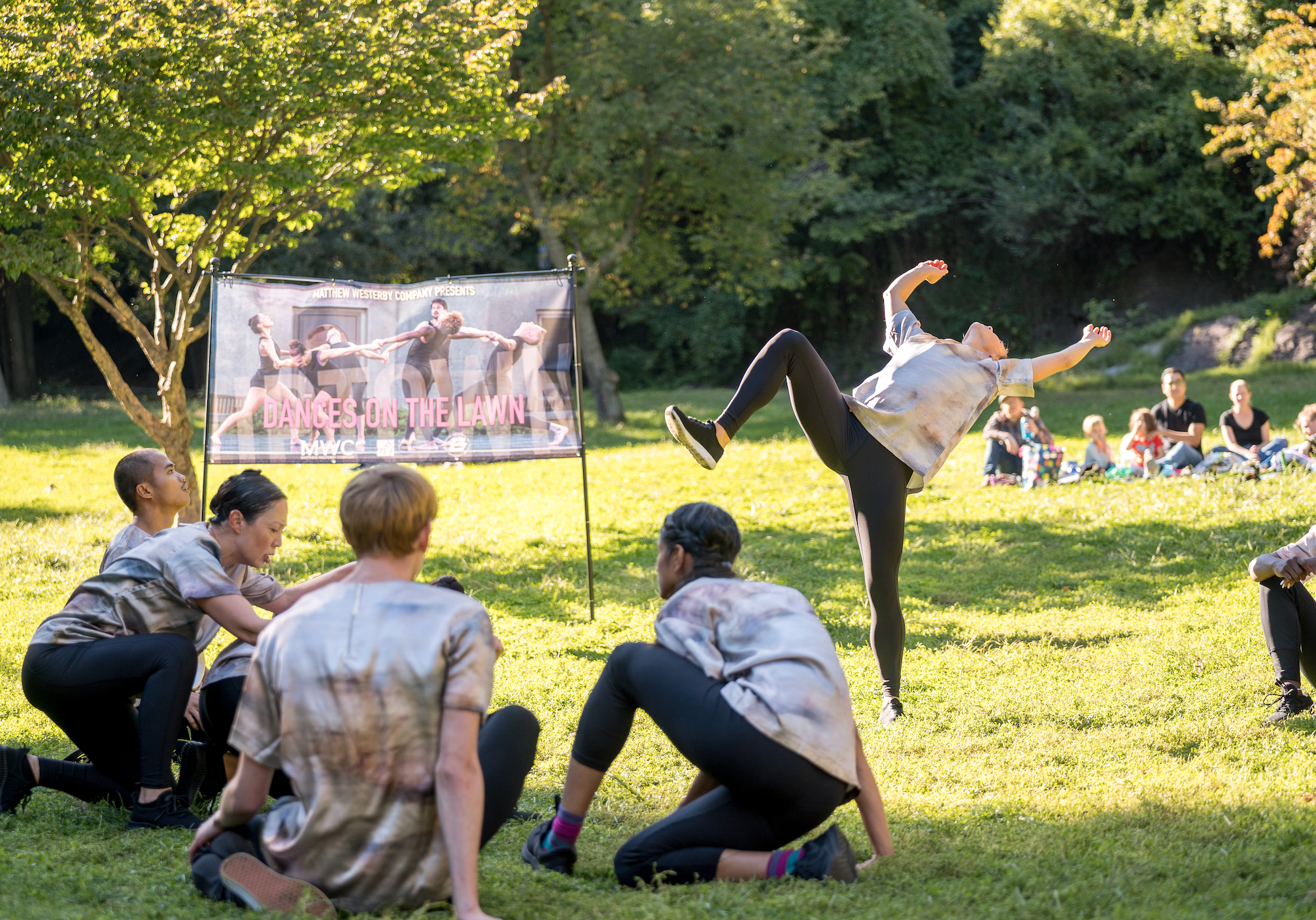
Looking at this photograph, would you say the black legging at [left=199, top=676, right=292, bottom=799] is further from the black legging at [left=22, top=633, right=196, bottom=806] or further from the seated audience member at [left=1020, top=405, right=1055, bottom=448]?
the seated audience member at [left=1020, top=405, right=1055, bottom=448]

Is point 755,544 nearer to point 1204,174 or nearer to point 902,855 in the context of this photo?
point 902,855

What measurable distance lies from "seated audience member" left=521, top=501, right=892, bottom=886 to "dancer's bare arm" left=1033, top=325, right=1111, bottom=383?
8.17 ft

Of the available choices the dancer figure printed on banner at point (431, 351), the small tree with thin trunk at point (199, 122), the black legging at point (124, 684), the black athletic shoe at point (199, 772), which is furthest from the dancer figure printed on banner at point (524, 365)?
the black legging at point (124, 684)

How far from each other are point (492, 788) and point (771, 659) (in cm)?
86

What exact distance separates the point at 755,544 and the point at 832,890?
6.84 metres

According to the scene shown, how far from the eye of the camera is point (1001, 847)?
3705mm

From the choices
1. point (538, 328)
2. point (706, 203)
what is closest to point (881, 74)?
point (706, 203)

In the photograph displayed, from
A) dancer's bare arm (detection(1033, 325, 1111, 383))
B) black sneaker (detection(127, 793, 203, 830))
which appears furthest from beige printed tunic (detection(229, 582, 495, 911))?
dancer's bare arm (detection(1033, 325, 1111, 383))

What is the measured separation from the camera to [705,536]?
3.36m

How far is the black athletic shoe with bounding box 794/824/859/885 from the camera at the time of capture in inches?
131

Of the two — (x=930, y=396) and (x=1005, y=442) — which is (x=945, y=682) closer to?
(x=930, y=396)

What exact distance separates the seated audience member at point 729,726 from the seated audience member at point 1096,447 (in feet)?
30.7

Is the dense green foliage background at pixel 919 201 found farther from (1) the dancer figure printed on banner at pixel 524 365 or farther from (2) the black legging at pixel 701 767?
(2) the black legging at pixel 701 767

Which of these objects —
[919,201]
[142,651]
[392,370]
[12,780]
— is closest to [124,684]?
[142,651]
